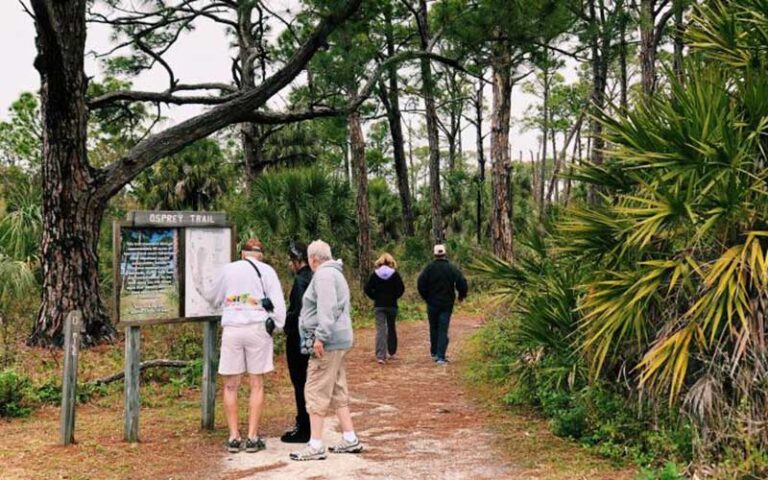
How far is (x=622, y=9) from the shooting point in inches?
Result: 533

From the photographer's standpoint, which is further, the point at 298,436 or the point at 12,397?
the point at 12,397

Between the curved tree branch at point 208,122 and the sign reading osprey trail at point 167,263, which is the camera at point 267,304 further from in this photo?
the curved tree branch at point 208,122

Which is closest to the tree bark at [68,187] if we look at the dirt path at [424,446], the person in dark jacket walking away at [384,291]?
the person in dark jacket walking away at [384,291]

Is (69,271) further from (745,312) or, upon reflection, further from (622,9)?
(622,9)

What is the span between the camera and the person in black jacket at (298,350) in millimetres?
6688

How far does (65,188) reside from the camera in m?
10.6

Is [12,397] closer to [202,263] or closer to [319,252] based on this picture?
[202,263]

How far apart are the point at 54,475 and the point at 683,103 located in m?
5.69

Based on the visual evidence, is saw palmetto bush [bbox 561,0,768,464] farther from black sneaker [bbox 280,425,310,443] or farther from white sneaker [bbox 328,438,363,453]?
black sneaker [bbox 280,425,310,443]

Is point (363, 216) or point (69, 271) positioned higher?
point (363, 216)

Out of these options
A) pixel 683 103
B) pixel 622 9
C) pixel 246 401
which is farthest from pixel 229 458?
pixel 622 9

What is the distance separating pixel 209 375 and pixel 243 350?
3.50ft

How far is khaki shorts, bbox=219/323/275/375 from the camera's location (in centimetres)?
626

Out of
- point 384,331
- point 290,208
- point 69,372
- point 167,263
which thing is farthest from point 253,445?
point 290,208
